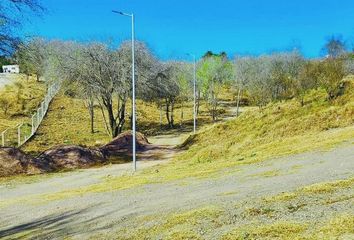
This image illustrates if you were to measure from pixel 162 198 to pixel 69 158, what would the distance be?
16.5m

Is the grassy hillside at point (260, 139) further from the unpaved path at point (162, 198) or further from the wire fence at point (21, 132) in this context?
the wire fence at point (21, 132)

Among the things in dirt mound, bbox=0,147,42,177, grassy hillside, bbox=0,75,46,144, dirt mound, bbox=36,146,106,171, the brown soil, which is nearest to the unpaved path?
dirt mound, bbox=0,147,42,177

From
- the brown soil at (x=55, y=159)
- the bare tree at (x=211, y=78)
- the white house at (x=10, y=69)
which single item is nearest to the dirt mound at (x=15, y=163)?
the brown soil at (x=55, y=159)

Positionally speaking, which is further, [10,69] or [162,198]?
[10,69]

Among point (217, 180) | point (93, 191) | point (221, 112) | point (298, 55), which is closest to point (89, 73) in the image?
point (93, 191)

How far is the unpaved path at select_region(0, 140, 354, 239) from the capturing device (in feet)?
37.5

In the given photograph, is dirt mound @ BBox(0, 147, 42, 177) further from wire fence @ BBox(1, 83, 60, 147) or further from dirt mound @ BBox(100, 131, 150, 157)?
wire fence @ BBox(1, 83, 60, 147)

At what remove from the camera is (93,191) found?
17422 mm

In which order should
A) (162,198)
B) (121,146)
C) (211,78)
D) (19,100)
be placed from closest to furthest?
(162,198) → (121,146) → (19,100) → (211,78)

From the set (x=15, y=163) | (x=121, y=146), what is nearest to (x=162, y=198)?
(x=15, y=163)

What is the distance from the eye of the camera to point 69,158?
94.6 feet

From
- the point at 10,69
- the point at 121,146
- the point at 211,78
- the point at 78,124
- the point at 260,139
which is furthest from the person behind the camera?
the point at 10,69

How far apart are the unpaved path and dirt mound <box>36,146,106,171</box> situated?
9020mm

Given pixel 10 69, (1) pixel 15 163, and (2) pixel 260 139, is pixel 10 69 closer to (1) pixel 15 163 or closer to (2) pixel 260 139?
(1) pixel 15 163
